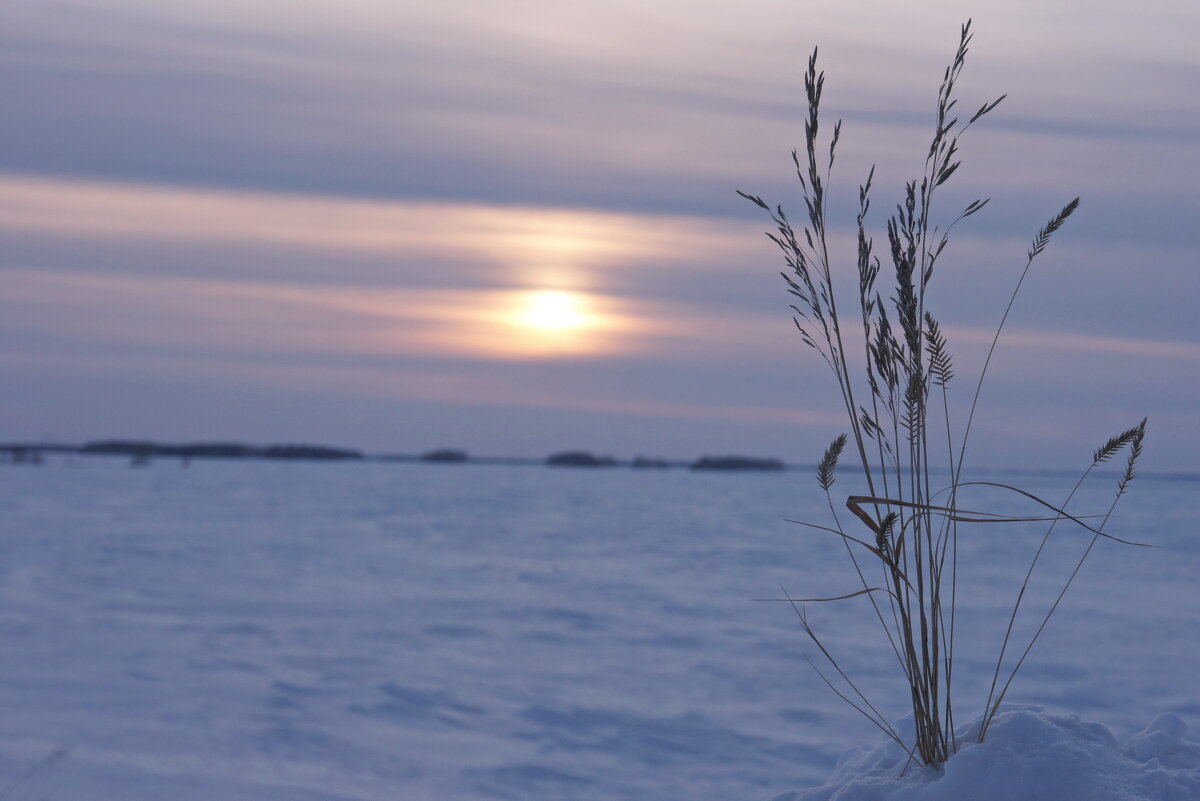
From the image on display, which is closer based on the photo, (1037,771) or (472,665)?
(1037,771)

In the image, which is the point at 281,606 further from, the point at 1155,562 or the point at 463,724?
the point at 1155,562

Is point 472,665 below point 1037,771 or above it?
below

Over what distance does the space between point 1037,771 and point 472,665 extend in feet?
28.9

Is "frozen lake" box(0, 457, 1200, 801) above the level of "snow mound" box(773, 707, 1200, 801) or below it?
below

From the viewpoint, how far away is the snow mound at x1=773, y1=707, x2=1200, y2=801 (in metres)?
2.19

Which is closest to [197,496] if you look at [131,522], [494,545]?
[131,522]

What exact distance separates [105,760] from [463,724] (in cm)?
266

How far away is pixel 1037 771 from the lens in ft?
7.30

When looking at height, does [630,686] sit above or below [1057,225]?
below

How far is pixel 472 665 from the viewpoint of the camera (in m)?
10.6

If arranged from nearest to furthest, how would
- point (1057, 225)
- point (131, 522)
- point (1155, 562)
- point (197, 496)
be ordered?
point (1057, 225)
point (1155, 562)
point (131, 522)
point (197, 496)

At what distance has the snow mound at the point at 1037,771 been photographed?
2188mm

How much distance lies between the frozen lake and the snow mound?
4442mm

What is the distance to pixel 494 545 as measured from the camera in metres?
23.8
